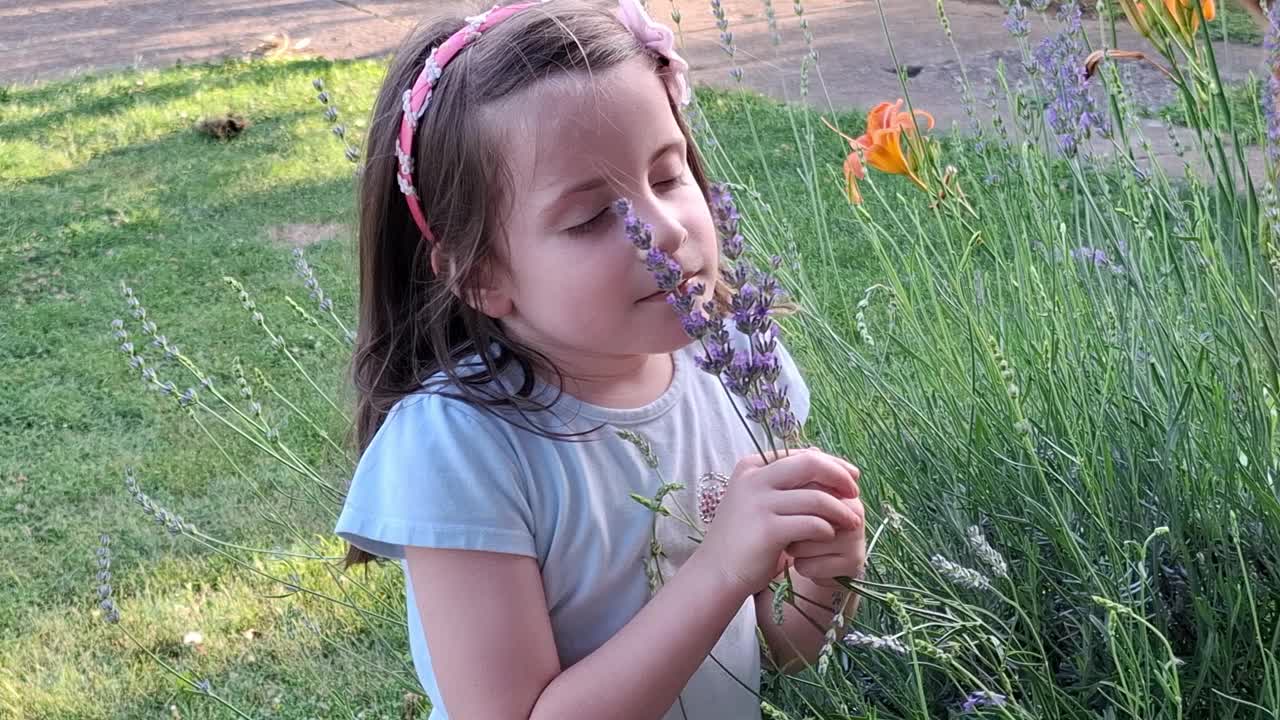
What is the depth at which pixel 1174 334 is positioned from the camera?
1.43 m

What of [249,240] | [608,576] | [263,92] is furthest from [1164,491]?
[263,92]

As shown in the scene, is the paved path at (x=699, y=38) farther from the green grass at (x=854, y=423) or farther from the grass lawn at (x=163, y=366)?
the green grass at (x=854, y=423)

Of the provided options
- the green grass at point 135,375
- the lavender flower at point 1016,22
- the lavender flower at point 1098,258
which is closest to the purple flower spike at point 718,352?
the lavender flower at point 1098,258

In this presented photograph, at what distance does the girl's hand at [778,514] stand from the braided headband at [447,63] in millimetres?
491

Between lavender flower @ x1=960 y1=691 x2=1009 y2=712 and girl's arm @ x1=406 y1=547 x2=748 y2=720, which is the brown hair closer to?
girl's arm @ x1=406 y1=547 x2=748 y2=720

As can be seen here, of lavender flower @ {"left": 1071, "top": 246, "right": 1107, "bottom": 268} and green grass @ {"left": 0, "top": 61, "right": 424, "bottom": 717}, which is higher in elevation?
lavender flower @ {"left": 1071, "top": 246, "right": 1107, "bottom": 268}

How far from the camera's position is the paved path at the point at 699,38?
5.84 m

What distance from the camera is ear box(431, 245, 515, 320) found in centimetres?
138

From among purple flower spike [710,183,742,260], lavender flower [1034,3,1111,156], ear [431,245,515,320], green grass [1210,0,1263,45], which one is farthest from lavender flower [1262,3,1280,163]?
green grass [1210,0,1263,45]

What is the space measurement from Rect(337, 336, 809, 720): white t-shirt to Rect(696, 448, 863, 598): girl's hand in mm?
186

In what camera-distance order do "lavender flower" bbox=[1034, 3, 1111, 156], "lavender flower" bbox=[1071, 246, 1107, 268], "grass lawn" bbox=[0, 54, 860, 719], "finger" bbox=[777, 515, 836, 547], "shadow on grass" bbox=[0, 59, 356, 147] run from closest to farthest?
"finger" bbox=[777, 515, 836, 547] < "lavender flower" bbox=[1034, 3, 1111, 156] < "lavender flower" bbox=[1071, 246, 1107, 268] < "grass lawn" bbox=[0, 54, 860, 719] < "shadow on grass" bbox=[0, 59, 356, 147]

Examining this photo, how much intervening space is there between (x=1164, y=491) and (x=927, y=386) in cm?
43

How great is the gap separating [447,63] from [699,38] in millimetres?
5341

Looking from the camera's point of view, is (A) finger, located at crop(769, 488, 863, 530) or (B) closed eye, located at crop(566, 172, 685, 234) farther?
(B) closed eye, located at crop(566, 172, 685, 234)
